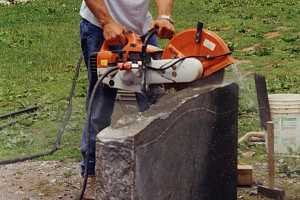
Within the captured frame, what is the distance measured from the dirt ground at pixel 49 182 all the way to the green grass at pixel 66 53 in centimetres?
29

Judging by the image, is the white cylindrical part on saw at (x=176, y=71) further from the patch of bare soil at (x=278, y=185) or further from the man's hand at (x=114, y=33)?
the patch of bare soil at (x=278, y=185)

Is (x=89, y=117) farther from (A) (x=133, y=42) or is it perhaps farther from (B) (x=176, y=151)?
(B) (x=176, y=151)

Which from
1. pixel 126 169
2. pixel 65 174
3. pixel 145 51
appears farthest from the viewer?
pixel 65 174

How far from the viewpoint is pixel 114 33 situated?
4535mm

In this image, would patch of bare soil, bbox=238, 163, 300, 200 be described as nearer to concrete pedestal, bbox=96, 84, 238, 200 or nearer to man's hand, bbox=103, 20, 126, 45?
concrete pedestal, bbox=96, 84, 238, 200

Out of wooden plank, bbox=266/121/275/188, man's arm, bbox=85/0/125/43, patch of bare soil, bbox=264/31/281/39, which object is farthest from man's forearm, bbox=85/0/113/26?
patch of bare soil, bbox=264/31/281/39

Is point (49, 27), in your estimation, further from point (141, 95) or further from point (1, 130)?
point (141, 95)

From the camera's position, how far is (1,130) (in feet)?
23.9

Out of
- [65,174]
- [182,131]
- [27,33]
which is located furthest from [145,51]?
[27,33]

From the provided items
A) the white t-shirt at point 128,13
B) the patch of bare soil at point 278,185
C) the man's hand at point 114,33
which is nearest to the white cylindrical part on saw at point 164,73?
the man's hand at point 114,33

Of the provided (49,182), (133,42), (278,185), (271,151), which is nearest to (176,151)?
(133,42)

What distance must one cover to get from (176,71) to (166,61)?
0.27 ft

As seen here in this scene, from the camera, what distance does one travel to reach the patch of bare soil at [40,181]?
5578 millimetres

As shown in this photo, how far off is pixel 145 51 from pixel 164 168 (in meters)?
0.79
